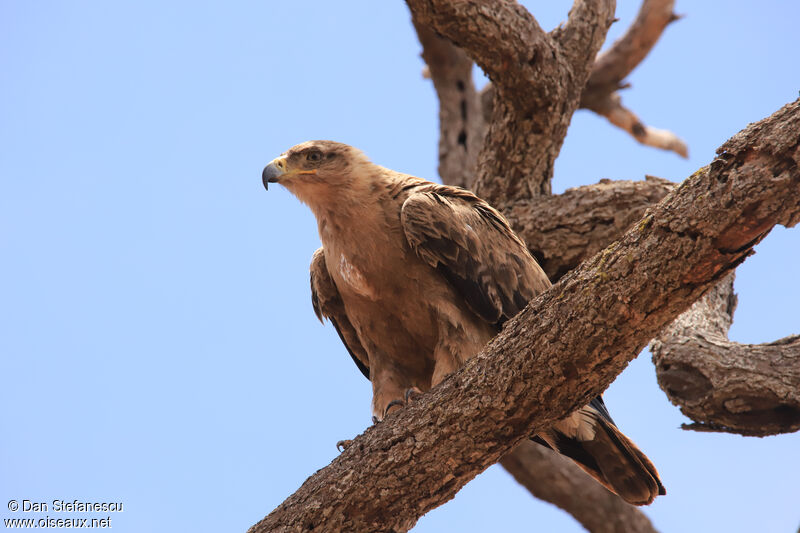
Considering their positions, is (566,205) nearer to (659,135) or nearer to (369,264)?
(369,264)

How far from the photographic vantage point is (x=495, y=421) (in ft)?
12.1

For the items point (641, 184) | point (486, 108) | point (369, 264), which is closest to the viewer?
point (369, 264)

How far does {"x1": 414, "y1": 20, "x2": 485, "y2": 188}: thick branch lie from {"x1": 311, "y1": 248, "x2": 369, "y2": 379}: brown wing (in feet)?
12.7

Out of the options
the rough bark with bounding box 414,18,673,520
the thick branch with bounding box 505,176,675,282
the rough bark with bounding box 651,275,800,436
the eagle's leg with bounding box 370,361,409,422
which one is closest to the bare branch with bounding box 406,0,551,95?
the thick branch with bounding box 505,176,675,282

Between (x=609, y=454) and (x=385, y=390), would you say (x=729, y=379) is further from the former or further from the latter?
(x=385, y=390)

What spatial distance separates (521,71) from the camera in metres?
6.30

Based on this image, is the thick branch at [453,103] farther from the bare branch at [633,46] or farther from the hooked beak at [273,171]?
the hooked beak at [273,171]

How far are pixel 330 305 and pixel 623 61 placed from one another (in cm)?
651

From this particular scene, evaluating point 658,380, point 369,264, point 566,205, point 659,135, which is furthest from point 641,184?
point 659,135

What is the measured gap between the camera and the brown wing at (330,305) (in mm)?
5324

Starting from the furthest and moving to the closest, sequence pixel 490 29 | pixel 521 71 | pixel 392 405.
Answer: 1. pixel 521 71
2. pixel 490 29
3. pixel 392 405

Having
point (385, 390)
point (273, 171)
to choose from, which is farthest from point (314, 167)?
point (385, 390)

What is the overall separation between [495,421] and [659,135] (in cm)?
896

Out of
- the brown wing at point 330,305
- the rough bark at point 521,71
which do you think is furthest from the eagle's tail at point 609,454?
the rough bark at point 521,71
